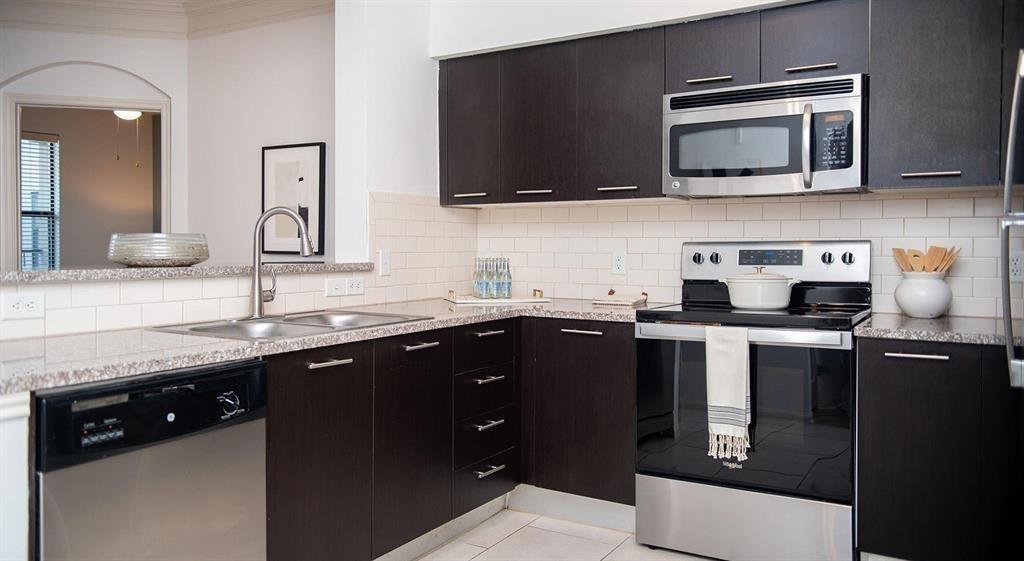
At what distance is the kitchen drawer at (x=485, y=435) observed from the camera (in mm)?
3004

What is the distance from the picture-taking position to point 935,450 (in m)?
2.51

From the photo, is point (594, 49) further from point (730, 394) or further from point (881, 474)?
point (881, 474)

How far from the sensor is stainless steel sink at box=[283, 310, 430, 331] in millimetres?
2834

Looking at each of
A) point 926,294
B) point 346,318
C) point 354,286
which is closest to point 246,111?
point 354,286

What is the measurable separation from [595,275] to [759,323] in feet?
3.77

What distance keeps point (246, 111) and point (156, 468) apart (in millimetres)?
3254

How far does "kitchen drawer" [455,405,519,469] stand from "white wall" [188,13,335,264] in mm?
1588

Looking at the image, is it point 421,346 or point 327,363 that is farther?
point 421,346

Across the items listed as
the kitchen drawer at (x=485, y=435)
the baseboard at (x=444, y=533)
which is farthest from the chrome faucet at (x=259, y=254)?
the baseboard at (x=444, y=533)

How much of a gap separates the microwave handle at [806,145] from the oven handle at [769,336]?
60cm

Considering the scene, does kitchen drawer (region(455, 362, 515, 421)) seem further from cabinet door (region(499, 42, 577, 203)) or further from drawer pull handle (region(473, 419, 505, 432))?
cabinet door (region(499, 42, 577, 203))

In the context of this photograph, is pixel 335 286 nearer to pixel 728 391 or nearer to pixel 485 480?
pixel 485 480

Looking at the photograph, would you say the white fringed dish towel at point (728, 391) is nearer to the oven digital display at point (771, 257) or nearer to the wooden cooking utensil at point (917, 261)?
the oven digital display at point (771, 257)

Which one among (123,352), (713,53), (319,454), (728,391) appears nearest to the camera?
(123,352)
